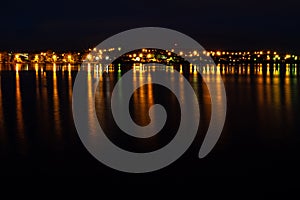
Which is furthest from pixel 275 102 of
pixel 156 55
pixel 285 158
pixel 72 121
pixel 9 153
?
pixel 156 55

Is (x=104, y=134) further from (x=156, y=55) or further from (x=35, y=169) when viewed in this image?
(x=156, y=55)

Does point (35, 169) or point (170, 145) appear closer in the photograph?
point (35, 169)

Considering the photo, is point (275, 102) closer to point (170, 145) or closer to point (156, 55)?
point (170, 145)

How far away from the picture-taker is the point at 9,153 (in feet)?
22.3

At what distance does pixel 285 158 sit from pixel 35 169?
3.45 m

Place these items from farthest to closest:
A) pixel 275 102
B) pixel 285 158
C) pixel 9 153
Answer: pixel 275 102
pixel 9 153
pixel 285 158

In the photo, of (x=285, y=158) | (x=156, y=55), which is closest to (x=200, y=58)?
(x=156, y=55)

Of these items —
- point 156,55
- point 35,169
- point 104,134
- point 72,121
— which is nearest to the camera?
point 35,169

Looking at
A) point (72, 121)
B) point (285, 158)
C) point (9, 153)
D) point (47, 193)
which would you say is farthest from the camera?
point (72, 121)

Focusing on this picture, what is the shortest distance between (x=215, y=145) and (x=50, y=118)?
16.2ft

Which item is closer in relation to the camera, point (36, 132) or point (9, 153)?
point (9, 153)

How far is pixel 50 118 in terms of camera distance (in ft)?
35.7

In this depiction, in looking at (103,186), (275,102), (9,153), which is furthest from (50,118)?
(275,102)

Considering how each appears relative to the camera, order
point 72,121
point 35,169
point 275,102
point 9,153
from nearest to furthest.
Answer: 1. point 35,169
2. point 9,153
3. point 72,121
4. point 275,102
